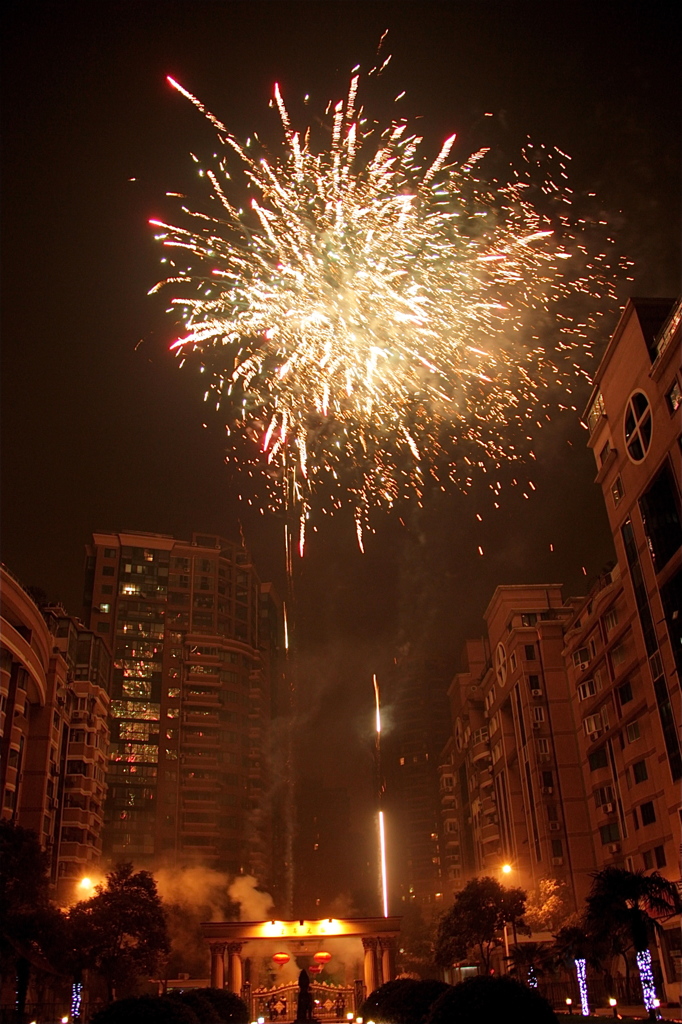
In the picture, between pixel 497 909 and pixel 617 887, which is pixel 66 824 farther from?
pixel 617 887

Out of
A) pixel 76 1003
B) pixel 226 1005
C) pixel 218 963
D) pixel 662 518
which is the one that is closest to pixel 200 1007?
pixel 226 1005

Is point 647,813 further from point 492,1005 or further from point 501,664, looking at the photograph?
point 492,1005

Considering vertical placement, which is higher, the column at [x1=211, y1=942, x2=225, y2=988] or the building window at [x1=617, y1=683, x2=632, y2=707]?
the building window at [x1=617, y1=683, x2=632, y2=707]

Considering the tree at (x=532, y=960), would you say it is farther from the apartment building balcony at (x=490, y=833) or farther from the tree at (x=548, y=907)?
the apartment building balcony at (x=490, y=833)

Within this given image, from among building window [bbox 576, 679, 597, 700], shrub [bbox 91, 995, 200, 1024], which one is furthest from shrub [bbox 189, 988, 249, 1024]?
building window [bbox 576, 679, 597, 700]

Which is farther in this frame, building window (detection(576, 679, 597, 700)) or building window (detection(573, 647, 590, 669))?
building window (detection(573, 647, 590, 669))

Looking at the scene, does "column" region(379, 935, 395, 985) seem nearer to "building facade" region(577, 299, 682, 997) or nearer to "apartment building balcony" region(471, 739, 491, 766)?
"building facade" region(577, 299, 682, 997)

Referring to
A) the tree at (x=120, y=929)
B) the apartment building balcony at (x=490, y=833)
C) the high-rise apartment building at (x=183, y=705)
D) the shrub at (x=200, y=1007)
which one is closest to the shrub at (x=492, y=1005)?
the shrub at (x=200, y=1007)
